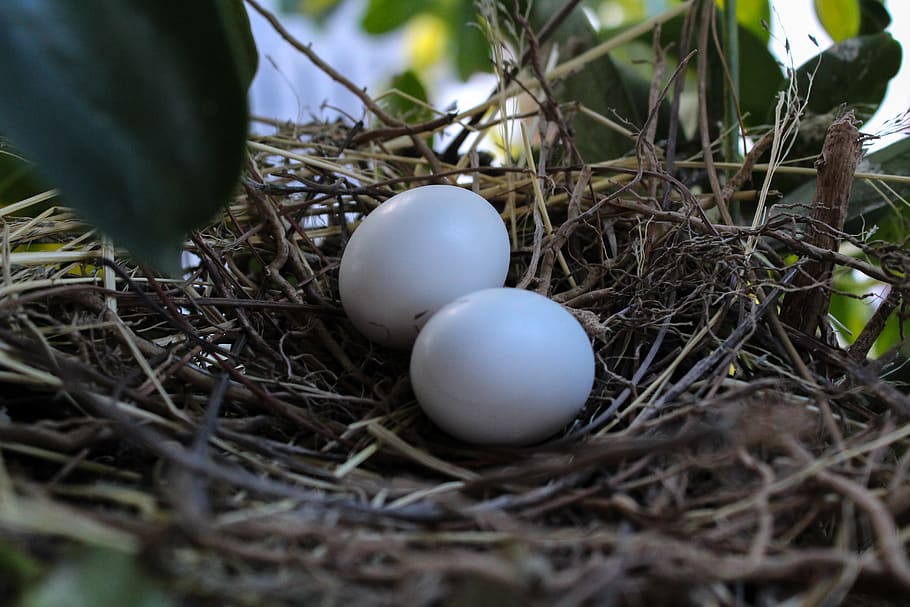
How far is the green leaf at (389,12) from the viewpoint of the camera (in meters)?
1.04

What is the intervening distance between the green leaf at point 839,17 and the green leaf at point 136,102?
2.71ft

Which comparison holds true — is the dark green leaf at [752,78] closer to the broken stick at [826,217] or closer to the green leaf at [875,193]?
the green leaf at [875,193]

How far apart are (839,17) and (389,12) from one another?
1.95 ft

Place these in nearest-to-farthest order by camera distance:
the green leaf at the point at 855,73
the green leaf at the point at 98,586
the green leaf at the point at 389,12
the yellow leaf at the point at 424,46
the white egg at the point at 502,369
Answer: the green leaf at the point at 98,586, the white egg at the point at 502,369, the green leaf at the point at 855,73, the green leaf at the point at 389,12, the yellow leaf at the point at 424,46

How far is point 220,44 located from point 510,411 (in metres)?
0.25

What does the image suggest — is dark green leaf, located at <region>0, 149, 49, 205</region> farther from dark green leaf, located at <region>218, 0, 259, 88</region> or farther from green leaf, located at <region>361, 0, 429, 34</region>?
green leaf, located at <region>361, 0, 429, 34</region>

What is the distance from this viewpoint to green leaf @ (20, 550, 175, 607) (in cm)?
26

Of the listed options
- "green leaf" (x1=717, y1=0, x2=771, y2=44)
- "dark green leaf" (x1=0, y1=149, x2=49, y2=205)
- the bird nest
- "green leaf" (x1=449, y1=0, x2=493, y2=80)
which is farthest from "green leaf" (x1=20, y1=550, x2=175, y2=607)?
"green leaf" (x1=717, y1=0, x2=771, y2=44)

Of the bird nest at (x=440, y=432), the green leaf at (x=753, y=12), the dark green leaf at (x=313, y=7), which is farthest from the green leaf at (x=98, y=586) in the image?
the dark green leaf at (x=313, y=7)

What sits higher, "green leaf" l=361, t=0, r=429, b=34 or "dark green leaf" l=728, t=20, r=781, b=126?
"green leaf" l=361, t=0, r=429, b=34

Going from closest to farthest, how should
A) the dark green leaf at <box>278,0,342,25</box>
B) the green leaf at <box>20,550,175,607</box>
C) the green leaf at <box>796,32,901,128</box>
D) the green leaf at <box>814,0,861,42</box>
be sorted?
1. the green leaf at <box>20,550,175,607</box>
2. the green leaf at <box>796,32,901,128</box>
3. the green leaf at <box>814,0,861,42</box>
4. the dark green leaf at <box>278,0,342,25</box>

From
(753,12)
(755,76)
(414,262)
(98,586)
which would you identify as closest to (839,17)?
(753,12)

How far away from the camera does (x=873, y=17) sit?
2.52 ft

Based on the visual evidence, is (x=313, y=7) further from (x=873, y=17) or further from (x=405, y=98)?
(x=873, y=17)
